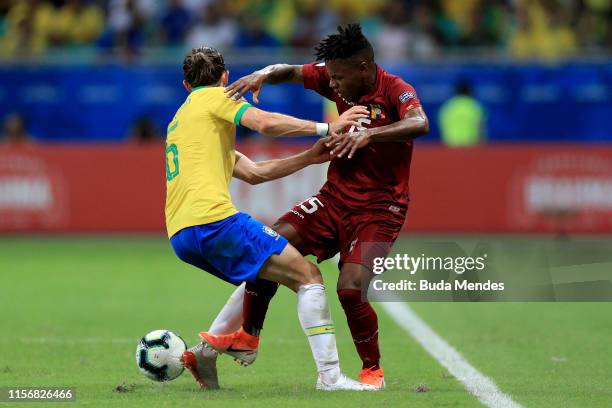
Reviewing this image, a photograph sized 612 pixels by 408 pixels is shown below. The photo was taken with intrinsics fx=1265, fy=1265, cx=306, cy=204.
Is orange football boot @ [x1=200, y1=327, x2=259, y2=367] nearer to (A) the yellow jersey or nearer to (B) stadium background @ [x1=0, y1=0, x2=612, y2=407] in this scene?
(A) the yellow jersey

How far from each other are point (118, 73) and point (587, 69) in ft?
25.0

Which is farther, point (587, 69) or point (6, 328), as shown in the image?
point (587, 69)

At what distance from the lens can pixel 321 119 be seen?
68.1ft

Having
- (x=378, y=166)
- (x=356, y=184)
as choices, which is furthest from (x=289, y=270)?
(x=378, y=166)

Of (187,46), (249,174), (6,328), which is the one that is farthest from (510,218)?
(249,174)

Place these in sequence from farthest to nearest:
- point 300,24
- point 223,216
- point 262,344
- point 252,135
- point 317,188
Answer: point 300,24, point 252,135, point 317,188, point 262,344, point 223,216

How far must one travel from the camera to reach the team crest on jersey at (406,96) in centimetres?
784

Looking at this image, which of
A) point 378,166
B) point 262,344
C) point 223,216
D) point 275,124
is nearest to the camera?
point 275,124

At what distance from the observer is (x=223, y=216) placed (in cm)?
743

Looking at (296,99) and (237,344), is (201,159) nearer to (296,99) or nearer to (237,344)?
(237,344)

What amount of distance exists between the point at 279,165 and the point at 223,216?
645 mm

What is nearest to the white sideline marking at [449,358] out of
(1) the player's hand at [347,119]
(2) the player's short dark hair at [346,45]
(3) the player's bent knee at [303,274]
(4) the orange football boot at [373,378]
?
(4) the orange football boot at [373,378]

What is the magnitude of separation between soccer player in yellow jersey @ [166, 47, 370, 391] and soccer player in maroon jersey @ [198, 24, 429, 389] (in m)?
0.19

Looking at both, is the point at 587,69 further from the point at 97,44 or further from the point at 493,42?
the point at 97,44
